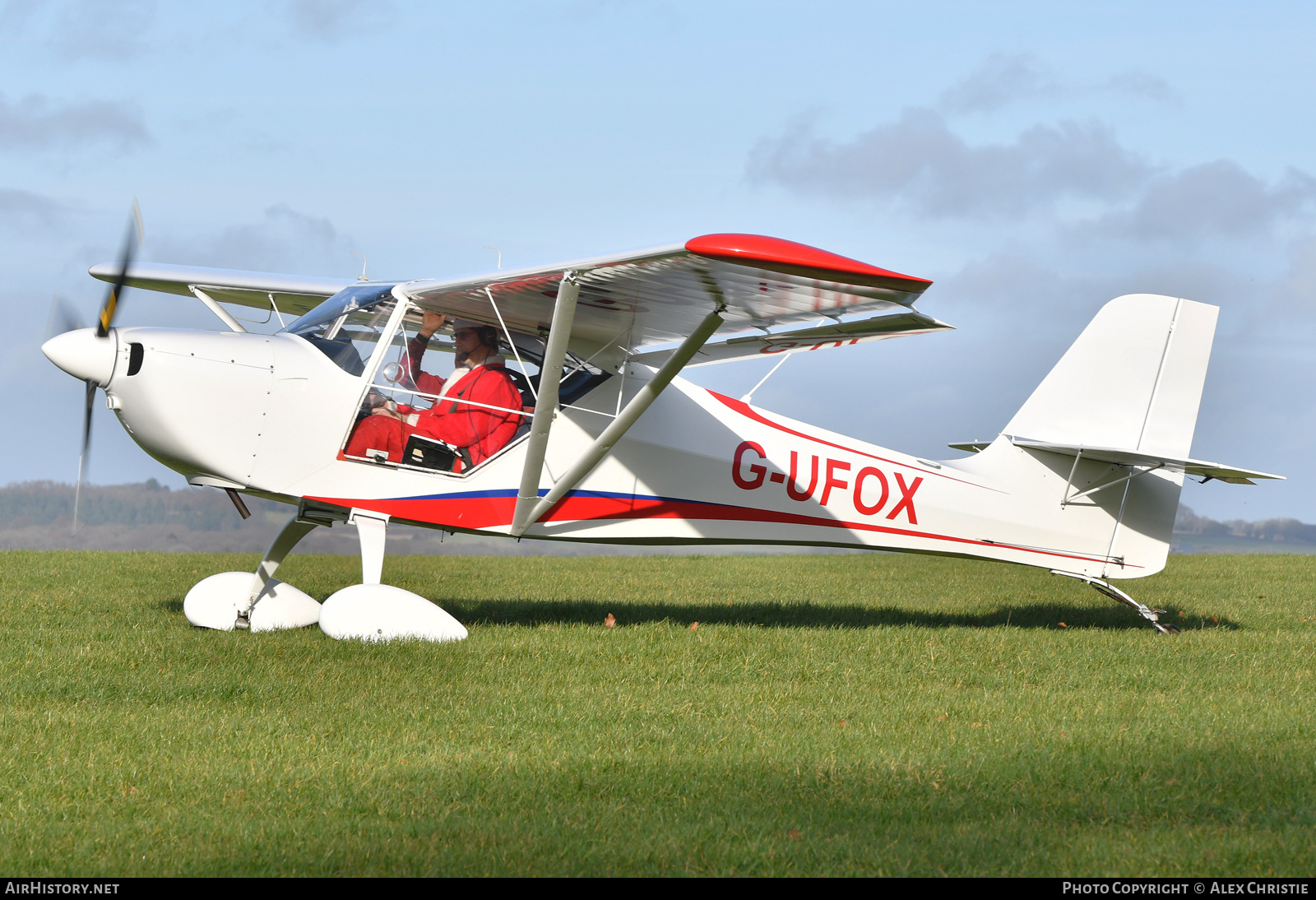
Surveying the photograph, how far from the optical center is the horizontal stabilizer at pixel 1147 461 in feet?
33.1

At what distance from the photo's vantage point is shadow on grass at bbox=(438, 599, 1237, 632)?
10133 mm

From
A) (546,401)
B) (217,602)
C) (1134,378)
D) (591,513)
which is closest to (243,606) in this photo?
(217,602)

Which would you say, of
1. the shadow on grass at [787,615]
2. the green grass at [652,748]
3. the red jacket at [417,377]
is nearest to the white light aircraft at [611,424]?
the red jacket at [417,377]

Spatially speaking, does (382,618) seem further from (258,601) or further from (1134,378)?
(1134,378)

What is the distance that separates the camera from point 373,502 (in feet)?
27.6

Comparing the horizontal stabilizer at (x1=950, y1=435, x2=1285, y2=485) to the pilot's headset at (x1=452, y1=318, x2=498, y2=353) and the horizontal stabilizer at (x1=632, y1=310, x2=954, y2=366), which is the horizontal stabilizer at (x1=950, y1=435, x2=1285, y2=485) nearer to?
the horizontal stabilizer at (x1=632, y1=310, x2=954, y2=366)

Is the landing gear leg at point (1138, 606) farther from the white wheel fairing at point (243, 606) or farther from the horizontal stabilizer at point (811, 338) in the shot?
the white wheel fairing at point (243, 606)

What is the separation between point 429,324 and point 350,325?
0.63 m

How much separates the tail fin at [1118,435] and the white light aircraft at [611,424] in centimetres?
2

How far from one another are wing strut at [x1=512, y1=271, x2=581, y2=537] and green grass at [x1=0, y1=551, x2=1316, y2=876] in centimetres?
110

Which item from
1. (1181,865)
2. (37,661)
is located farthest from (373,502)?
(1181,865)

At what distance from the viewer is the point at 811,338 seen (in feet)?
31.7

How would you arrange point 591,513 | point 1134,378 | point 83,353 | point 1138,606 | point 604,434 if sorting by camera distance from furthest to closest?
point 1134,378 < point 1138,606 < point 591,513 < point 604,434 < point 83,353

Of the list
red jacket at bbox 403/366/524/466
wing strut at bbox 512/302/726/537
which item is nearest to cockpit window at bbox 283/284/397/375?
red jacket at bbox 403/366/524/466
